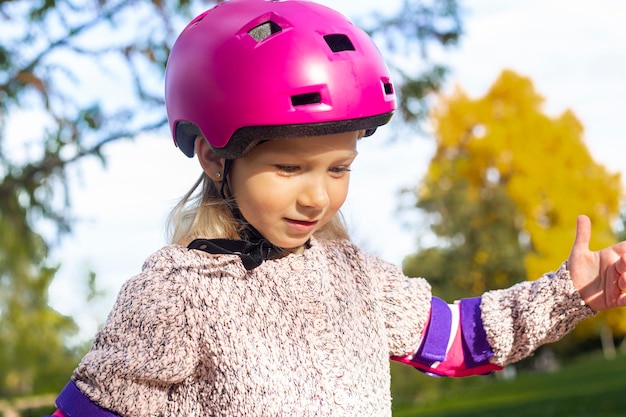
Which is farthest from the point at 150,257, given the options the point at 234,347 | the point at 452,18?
the point at 452,18

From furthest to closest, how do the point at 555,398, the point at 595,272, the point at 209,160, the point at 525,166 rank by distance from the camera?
1. the point at 525,166
2. the point at 555,398
3. the point at 595,272
4. the point at 209,160

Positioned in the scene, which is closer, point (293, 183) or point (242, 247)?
point (293, 183)

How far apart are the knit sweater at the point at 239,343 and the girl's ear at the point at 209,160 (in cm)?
24

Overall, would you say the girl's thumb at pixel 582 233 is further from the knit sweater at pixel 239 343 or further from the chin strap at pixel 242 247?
the chin strap at pixel 242 247

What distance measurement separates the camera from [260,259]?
230 centimetres

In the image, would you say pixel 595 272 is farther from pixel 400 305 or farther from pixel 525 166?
pixel 525 166

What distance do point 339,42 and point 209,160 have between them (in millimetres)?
500

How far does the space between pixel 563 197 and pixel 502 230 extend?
2.11 m

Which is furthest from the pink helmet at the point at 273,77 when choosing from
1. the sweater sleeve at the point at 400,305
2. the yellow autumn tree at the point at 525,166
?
the yellow autumn tree at the point at 525,166

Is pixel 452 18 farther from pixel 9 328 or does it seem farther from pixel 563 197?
pixel 563 197

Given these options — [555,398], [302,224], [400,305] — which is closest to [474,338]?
[400,305]

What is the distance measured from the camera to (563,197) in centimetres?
2584

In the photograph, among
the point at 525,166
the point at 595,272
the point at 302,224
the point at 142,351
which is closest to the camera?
the point at 142,351

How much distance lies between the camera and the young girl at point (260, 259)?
2.16 metres
